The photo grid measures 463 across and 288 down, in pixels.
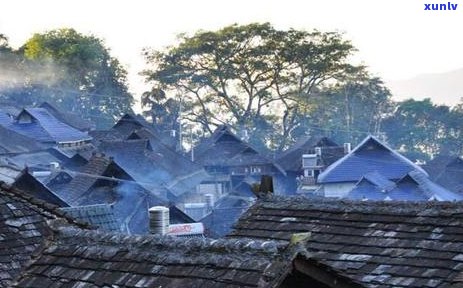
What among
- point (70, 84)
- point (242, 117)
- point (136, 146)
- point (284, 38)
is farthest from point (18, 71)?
point (136, 146)

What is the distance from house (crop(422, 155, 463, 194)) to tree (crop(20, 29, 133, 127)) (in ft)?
98.6

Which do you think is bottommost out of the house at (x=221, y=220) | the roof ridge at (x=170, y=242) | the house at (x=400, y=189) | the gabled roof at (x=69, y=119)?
the house at (x=221, y=220)

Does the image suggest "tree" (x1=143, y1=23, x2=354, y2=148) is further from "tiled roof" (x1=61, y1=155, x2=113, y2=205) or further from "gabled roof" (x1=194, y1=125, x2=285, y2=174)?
"tiled roof" (x1=61, y1=155, x2=113, y2=205)

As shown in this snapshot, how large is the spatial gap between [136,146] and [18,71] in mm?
32837

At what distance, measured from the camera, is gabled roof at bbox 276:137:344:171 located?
5028 centimetres

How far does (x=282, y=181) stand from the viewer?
52.1 m

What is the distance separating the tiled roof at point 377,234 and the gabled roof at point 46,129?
36.3 meters

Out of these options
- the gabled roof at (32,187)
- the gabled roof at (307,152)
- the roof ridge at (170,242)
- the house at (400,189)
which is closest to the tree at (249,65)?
the gabled roof at (307,152)

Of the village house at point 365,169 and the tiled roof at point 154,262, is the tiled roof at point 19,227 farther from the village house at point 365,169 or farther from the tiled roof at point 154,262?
the village house at point 365,169

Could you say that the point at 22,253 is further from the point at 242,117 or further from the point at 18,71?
the point at 18,71

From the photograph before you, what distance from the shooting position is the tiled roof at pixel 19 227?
1059cm

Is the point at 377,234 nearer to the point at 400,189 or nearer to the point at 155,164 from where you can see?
the point at 400,189

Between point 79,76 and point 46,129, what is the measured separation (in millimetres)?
22820

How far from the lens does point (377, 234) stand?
405 inches
